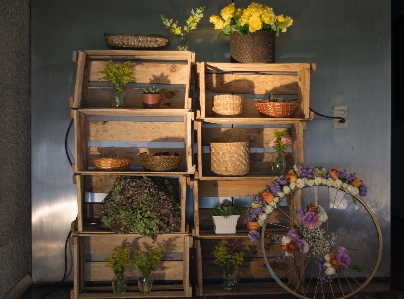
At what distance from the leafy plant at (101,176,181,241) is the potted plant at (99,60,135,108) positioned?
1.88ft

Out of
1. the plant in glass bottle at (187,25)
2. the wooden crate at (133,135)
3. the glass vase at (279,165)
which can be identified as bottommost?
the glass vase at (279,165)

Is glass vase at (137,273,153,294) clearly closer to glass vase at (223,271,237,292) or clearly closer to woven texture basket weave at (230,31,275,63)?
glass vase at (223,271,237,292)

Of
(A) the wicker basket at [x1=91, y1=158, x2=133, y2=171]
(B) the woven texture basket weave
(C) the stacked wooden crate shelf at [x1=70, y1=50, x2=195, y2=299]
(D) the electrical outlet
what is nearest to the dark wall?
(C) the stacked wooden crate shelf at [x1=70, y1=50, x2=195, y2=299]

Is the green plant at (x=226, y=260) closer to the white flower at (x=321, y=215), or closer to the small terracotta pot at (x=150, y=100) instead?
the white flower at (x=321, y=215)

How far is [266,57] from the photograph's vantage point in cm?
382

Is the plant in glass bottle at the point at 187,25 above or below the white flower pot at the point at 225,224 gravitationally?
above

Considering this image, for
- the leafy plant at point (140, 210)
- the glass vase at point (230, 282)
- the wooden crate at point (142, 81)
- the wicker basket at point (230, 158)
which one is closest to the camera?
the leafy plant at point (140, 210)

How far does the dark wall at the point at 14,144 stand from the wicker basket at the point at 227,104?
1439 millimetres

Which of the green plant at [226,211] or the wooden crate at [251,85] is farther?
the wooden crate at [251,85]

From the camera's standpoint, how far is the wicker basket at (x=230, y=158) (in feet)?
12.2

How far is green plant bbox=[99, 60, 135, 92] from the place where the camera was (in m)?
3.69

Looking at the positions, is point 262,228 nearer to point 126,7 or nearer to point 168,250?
point 168,250

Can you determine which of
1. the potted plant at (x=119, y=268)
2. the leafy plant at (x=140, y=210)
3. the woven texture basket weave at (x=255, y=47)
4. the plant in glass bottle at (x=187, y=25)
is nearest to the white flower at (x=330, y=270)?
the leafy plant at (x=140, y=210)

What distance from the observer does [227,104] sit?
3.75 metres
